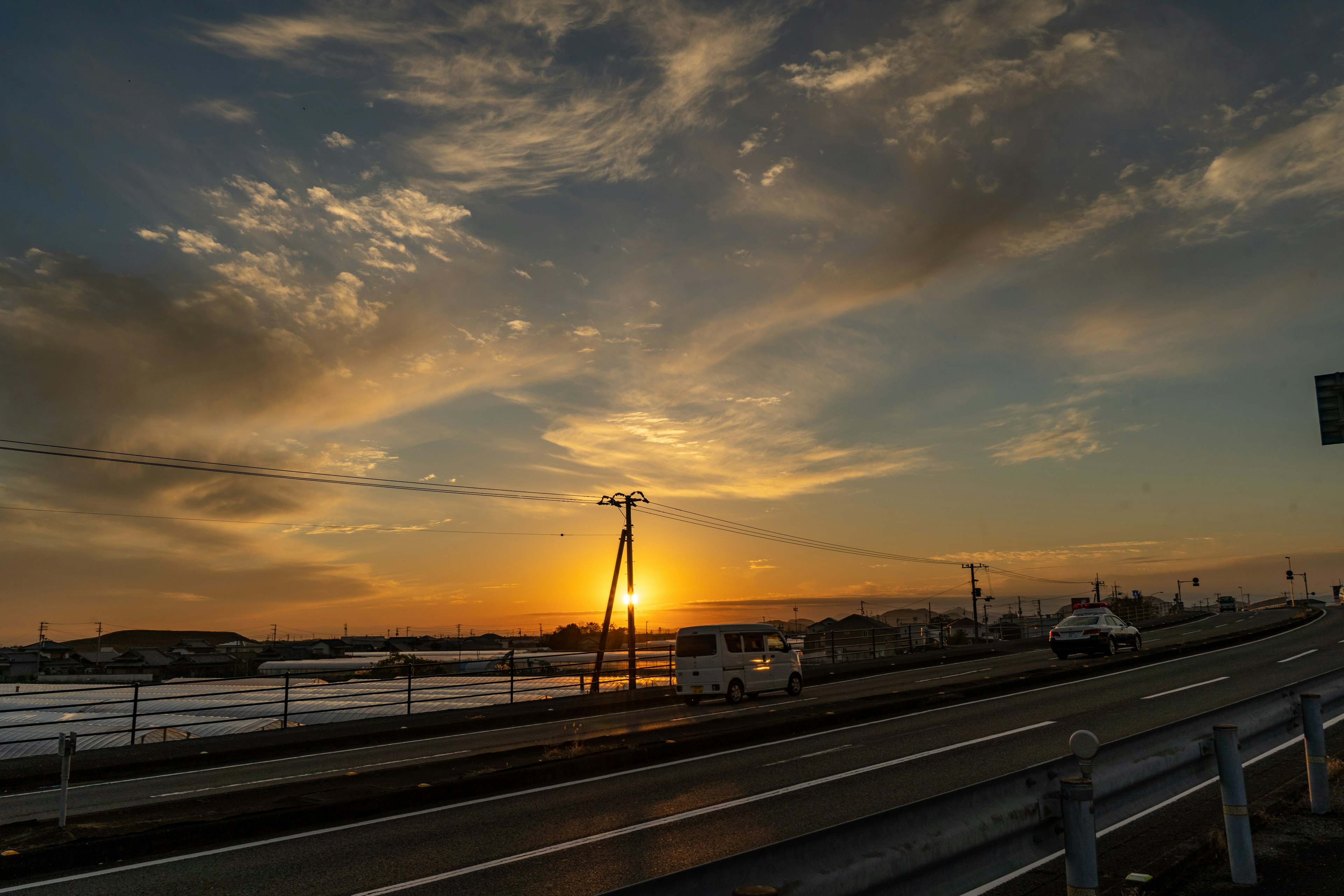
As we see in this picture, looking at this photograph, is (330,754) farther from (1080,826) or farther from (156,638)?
(156,638)

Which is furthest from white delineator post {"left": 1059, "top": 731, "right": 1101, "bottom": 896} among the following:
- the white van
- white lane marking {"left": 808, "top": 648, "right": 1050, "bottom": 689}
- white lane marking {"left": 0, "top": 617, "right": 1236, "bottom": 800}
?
white lane marking {"left": 808, "top": 648, "right": 1050, "bottom": 689}

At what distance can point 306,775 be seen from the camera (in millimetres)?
14109

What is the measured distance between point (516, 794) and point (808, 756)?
489 centimetres

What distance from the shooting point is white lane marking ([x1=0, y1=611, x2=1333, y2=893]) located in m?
8.31

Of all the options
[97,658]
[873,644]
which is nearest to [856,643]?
[873,644]

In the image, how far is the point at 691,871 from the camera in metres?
2.74

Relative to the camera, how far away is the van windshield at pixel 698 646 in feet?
82.3

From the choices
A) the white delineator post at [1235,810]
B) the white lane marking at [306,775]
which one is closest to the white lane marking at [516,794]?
the white delineator post at [1235,810]

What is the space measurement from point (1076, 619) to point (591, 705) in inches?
784

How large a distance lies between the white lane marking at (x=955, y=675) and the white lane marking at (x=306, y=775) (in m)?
16.8

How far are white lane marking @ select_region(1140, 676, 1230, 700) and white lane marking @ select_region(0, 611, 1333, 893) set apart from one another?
2836 mm

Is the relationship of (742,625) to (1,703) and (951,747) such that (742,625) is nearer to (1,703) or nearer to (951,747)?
(951,747)

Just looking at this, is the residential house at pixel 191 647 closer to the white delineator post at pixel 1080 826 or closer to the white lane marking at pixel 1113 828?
the white lane marking at pixel 1113 828

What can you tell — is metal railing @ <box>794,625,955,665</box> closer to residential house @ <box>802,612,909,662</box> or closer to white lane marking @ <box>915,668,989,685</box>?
residential house @ <box>802,612,909,662</box>
